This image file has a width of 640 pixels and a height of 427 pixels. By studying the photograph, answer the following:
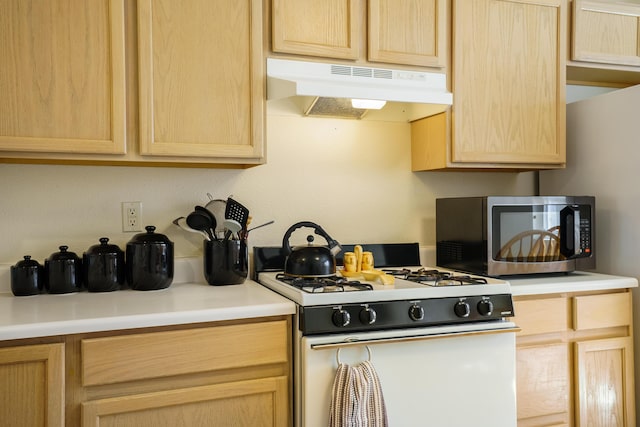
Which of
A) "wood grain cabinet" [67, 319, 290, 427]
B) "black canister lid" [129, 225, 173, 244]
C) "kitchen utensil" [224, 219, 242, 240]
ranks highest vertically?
"kitchen utensil" [224, 219, 242, 240]

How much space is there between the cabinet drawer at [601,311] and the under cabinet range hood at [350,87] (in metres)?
0.90

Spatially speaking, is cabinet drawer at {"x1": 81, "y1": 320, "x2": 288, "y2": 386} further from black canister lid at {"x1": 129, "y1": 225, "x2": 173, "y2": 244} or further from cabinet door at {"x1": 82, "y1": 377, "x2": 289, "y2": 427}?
black canister lid at {"x1": 129, "y1": 225, "x2": 173, "y2": 244}

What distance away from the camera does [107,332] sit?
1.43 meters

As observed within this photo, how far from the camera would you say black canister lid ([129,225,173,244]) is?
1.90 meters

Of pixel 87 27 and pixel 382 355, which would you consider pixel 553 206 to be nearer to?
pixel 382 355

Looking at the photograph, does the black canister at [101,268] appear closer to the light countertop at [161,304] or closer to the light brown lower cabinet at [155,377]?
the light countertop at [161,304]

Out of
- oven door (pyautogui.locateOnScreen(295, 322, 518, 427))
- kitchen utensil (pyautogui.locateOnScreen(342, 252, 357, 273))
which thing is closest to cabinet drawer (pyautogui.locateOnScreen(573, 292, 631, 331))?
oven door (pyautogui.locateOnScreen(295, 322, 518, 427))

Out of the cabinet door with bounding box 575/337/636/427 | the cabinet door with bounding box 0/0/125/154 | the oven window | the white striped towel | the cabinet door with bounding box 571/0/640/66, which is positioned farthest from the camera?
the cabinet door with bounding box 571/0/640/66

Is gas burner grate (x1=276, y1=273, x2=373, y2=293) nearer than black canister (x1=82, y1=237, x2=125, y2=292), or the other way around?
gas burner grate (x1=276, y1=273, x2=373, y2=293)

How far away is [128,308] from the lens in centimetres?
154

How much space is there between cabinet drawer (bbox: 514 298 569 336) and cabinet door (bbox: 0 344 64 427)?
1.49m

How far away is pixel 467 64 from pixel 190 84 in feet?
3.60

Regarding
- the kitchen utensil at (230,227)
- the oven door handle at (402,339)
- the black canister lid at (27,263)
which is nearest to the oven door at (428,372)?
the oven door handle at (402,339)

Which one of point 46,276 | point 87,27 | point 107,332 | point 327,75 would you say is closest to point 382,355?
point 107,332
